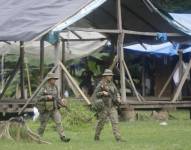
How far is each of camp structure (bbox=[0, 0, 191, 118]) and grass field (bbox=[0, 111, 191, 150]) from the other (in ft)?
4.81

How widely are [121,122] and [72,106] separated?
2123 millimetres

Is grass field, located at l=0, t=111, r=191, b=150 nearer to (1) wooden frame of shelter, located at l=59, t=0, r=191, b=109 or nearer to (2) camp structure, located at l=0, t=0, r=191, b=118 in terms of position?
(1) wooden frame of shelter, located at l=59, t=0, r=191, b=109

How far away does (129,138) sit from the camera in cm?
1784

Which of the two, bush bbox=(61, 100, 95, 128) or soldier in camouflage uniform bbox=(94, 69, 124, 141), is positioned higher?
soldier in camouflage uniform bbox=(94, 69, 124, 141)

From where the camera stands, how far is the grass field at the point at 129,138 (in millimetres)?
15547

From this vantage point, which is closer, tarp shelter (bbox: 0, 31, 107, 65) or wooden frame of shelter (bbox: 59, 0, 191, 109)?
wooden frame of shelter (bbox: 59, 0, 191, 109)

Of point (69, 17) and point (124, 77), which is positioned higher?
point (69, 17)

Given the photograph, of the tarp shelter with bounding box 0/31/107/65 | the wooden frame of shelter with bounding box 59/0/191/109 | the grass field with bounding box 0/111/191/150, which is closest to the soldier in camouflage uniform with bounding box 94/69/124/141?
the grass field with bounding box 0/111/191/150

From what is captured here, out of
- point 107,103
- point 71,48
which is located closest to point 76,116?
point 107,103

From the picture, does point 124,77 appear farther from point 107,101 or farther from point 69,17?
point 107,101

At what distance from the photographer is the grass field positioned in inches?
612

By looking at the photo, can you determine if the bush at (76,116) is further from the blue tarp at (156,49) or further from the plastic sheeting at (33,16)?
the blue tarp at (156,49)

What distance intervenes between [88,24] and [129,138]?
983 centimetres

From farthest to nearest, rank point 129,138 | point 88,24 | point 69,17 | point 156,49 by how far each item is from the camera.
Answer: point 156,49 → point 88,24 → point 69,17 → point 129,138
